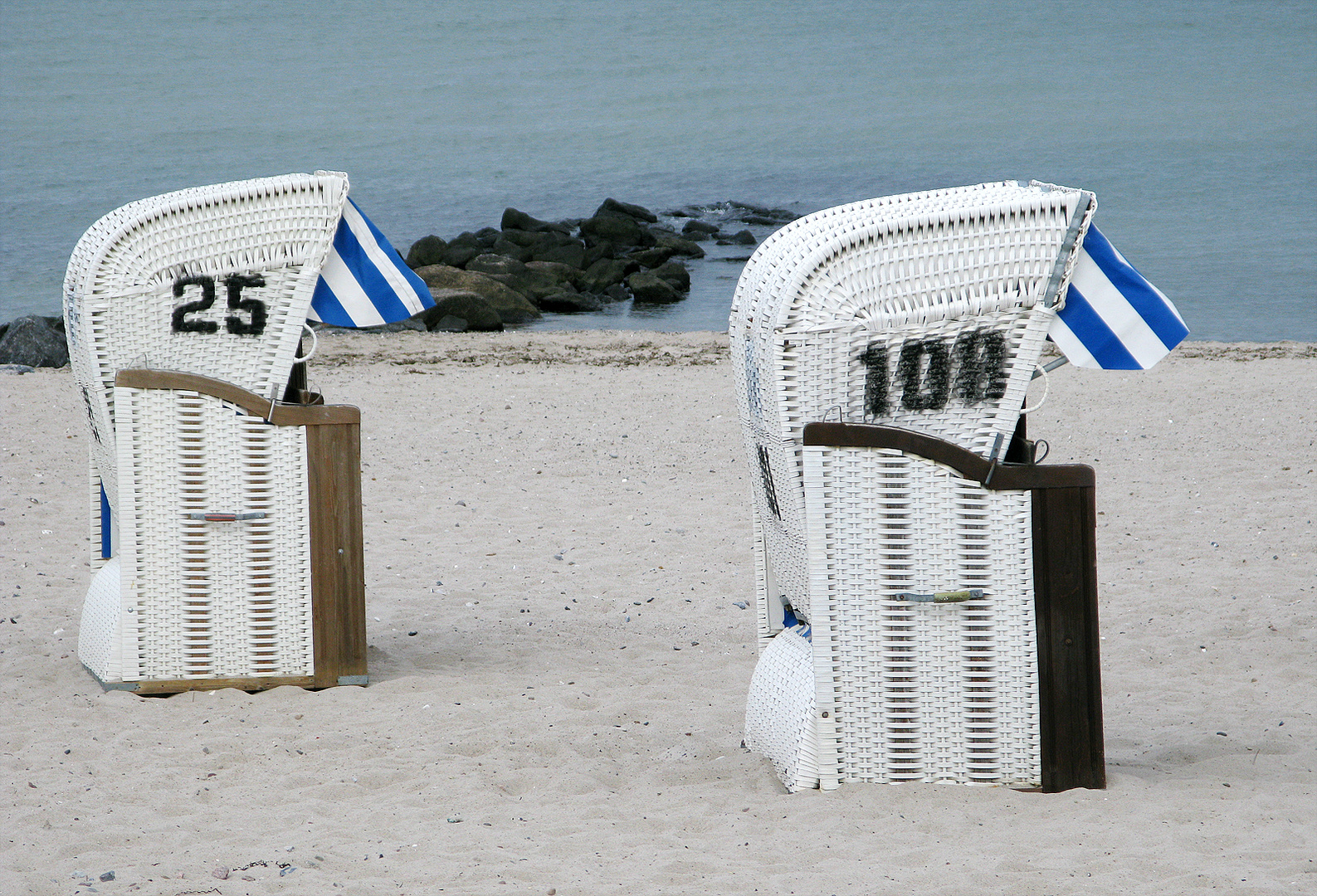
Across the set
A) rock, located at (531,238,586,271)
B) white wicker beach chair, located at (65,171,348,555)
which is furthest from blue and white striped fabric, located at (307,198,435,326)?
rock, located at (531,238,586,271)

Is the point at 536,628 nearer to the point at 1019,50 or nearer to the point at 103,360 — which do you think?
the point at 103,360

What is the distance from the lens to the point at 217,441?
A: 493cm

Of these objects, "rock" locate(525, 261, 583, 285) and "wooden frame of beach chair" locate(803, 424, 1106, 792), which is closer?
"wooden frame of beach chair" locate(803, 424, 1106, 792)

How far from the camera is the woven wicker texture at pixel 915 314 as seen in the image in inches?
144


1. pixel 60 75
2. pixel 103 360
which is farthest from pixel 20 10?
pixel 103 360

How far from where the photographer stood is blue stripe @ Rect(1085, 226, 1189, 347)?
3.71m

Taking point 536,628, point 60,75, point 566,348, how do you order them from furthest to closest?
1. point 60,75
2. point 566,348
3. point 536,628

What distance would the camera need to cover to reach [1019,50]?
2635 inches

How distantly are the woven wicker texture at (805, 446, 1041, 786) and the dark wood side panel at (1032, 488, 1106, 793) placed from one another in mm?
39

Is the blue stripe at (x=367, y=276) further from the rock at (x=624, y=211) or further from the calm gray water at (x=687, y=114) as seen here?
the rock at (x=624, y=211)

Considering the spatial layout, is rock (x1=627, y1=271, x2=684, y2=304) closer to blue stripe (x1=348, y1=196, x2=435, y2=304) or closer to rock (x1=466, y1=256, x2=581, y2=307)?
rock (x1=466, y1=256, x2=581, y2=307)

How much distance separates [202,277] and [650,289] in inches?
765

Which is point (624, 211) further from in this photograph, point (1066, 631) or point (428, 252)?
point (1066, 631)

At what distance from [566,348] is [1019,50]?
2335 inches
